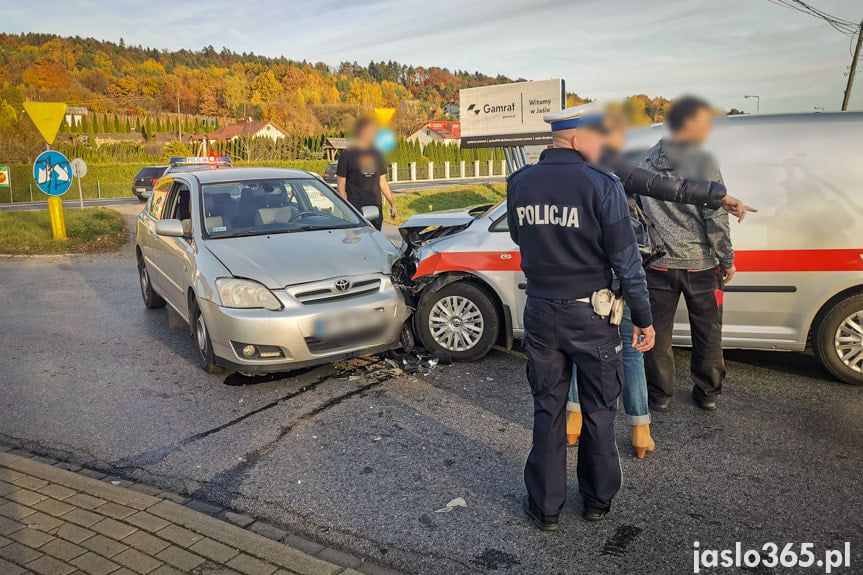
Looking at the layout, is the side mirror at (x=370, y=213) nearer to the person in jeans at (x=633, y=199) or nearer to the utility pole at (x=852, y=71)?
the person in jeans at (x=633, y=199)

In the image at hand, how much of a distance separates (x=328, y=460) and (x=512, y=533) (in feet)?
4.28

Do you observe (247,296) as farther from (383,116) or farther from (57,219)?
(57,219)

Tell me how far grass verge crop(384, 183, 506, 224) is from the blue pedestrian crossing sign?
14711 millimetres

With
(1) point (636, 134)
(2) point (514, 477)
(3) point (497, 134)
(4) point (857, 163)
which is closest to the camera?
(2) point (514, 477)

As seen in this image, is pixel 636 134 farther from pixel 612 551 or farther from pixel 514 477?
pixel 612 551

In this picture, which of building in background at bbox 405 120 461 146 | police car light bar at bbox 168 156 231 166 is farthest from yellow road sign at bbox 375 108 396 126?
building in background at bbox 405 120 461 146

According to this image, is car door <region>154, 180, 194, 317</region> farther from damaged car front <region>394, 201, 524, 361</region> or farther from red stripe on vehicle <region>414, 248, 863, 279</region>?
red stripe on vehicle <region>414, 248, 863, 279</region>

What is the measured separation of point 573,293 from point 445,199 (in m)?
31.8

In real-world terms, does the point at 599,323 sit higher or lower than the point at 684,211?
lower

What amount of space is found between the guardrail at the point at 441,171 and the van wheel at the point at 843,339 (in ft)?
178

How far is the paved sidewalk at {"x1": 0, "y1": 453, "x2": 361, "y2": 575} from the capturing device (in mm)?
2855

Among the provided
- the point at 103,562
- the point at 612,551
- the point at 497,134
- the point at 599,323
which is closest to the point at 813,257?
the point at 599,323

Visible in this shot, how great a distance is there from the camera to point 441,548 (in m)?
3.03

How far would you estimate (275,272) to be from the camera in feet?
17.1
